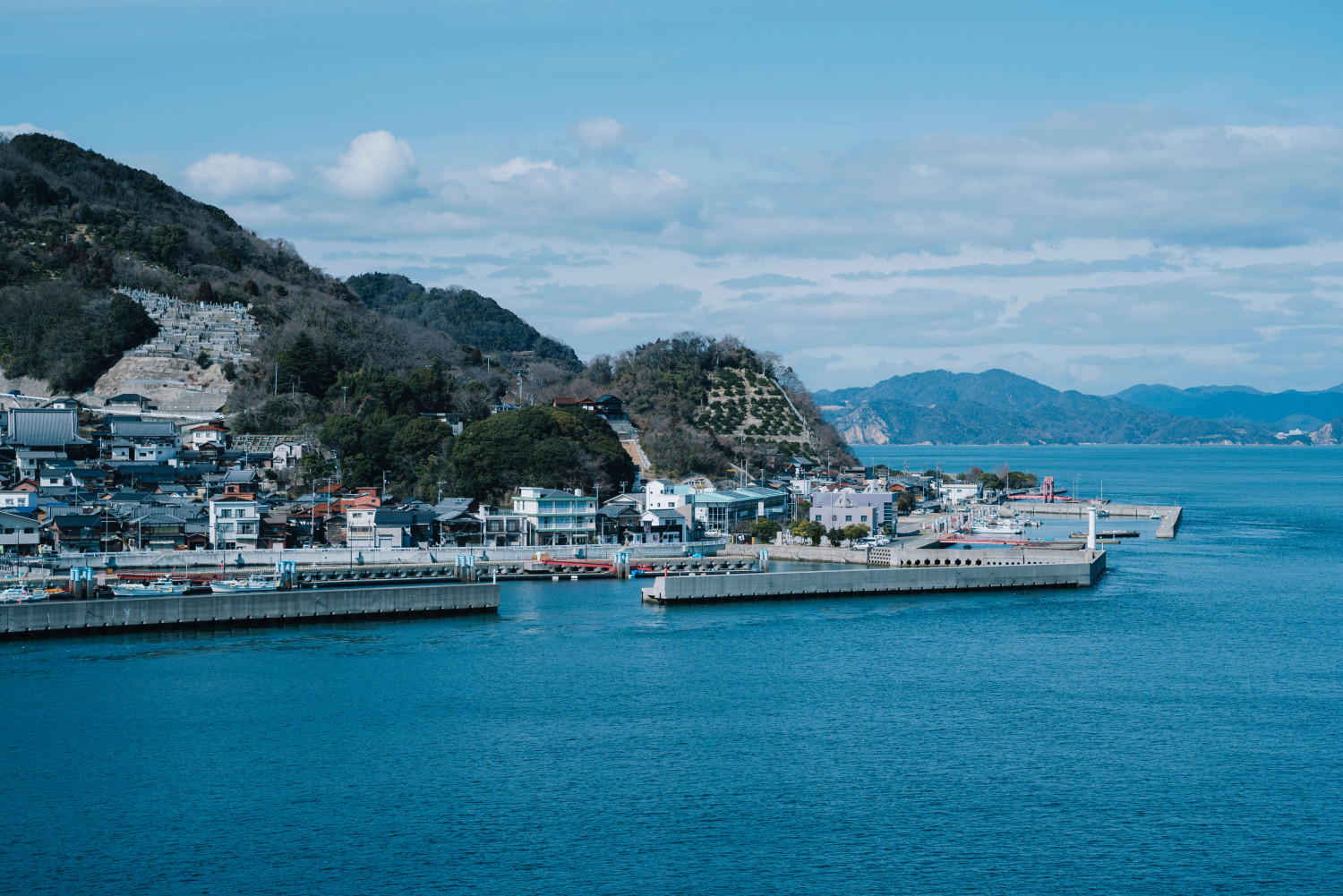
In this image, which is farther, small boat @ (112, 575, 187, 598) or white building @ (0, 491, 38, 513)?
white building @ (0, 491, 38, 513)

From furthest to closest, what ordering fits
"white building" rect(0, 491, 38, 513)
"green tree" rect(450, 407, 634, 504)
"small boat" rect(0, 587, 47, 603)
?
"green tree" rect(450, 407, 634, 504) → "white building" rect(0, 491, 38, 513) → "small boat" rect(0, 587, 47, 603)

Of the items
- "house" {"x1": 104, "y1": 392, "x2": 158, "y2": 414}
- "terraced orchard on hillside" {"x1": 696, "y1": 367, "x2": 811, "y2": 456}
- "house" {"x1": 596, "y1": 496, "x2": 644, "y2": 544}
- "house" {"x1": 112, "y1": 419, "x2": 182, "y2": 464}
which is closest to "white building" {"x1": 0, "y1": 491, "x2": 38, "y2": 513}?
"house" {"x1": 112, "y1": 419, "x2": 182, "y2": 464}

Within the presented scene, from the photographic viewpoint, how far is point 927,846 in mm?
15039

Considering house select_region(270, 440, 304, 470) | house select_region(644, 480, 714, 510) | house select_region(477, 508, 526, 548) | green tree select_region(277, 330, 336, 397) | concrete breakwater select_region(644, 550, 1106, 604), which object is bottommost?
concrete breakwater select_region(644, 550, 1106, 604)

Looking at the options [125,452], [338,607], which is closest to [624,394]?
[125,452]

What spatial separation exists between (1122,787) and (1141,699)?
5.84m

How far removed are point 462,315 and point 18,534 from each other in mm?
80547

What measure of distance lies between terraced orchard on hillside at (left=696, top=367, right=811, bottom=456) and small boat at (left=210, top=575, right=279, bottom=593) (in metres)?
42.7

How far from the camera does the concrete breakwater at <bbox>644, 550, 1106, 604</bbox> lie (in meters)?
34.9

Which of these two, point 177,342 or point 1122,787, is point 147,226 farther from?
point 1122,787

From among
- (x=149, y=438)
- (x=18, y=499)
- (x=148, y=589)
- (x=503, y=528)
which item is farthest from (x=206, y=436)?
(x=148, y=589)

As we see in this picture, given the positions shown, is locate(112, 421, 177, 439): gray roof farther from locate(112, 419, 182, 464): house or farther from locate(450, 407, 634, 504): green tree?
locate(450, 407, 634, 504): green tree

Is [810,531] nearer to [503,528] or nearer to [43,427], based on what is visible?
[503,528]

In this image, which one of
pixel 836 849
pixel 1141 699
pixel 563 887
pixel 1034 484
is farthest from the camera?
pixel 1034 484
